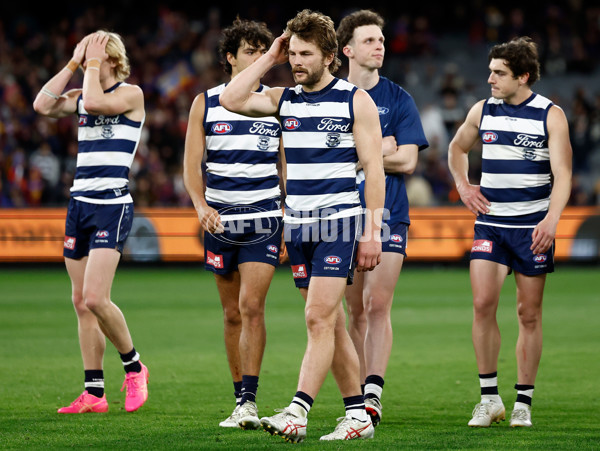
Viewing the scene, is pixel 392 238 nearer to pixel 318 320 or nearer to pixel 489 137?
pixel 489 137

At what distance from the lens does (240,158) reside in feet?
22.1

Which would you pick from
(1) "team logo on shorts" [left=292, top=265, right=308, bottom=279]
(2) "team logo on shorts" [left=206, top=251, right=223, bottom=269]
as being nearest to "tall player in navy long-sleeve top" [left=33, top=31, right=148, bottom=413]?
(2) "team logo on shorts" [left=206, top=251, right=223, bottom=269]

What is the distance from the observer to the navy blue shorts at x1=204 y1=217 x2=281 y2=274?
669 centimetres

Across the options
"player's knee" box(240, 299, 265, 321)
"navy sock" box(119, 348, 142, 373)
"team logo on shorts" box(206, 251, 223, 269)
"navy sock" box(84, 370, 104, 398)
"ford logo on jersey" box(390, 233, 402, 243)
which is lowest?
"navy sock" box(84, 370, 104, 398)

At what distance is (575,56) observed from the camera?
25.9 meters

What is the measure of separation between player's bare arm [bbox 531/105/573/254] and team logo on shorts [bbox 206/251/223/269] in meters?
2.17

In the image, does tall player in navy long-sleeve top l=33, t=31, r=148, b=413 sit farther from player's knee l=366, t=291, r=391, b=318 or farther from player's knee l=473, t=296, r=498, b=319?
player's knee l=473, t=296, r=498, b=319

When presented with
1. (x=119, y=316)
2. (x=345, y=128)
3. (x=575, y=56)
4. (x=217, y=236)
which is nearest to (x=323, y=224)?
(x=345, y=128)

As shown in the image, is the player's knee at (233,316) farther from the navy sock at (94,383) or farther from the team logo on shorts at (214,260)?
the navy sock at (94,383)

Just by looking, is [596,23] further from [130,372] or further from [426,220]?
[130,372]

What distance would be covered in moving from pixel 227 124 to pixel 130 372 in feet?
7.04

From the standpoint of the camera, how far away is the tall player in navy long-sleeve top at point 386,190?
7.04m

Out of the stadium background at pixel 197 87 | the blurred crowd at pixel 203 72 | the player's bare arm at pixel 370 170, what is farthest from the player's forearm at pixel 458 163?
the blurred crowd at pixel 203 72

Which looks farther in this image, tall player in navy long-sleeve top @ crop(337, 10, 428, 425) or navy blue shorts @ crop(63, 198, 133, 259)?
navy blue shorts @ crop(63, 198, 133, 259)
